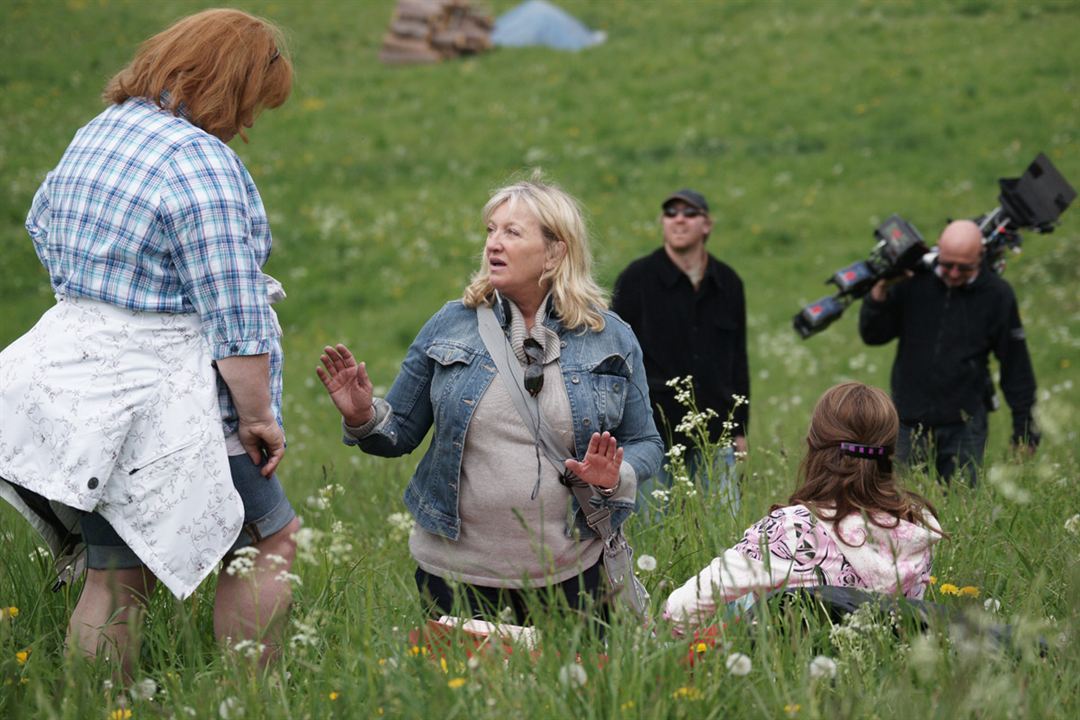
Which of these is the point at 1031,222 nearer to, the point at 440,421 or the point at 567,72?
the point at 440,421

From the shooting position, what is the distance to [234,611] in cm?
327

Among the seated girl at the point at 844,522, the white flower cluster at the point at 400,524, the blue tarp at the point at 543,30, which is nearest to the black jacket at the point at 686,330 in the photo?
the white flower cluster at the point at 400,524

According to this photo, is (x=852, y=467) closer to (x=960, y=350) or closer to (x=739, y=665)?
(x=739, y=665)

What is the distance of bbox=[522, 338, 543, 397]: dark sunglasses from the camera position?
3.38 metres

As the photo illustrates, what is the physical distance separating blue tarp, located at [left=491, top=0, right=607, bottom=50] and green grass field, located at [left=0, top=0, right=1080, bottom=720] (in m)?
0.56

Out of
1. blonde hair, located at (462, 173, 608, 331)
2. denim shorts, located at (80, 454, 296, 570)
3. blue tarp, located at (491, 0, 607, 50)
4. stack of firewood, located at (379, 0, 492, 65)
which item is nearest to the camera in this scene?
denim shorts, located at (80, 454, 296, 570)

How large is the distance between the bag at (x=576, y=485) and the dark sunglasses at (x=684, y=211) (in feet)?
9.11

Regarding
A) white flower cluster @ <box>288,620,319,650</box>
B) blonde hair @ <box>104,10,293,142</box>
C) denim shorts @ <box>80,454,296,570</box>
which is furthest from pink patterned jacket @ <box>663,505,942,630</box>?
blonde hair @ <box>104,10,293,142</box>

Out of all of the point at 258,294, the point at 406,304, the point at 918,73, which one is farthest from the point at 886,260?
the point at 918,73

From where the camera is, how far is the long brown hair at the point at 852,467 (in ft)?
11.1

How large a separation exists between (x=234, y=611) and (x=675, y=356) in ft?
10.6

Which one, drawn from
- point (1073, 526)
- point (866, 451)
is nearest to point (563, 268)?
point (866, 451)

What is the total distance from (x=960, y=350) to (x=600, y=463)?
368 cm

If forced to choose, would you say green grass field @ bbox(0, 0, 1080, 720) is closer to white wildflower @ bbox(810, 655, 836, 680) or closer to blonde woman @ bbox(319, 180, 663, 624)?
white wildflower @ bbox(810, 655, 836, 680)
